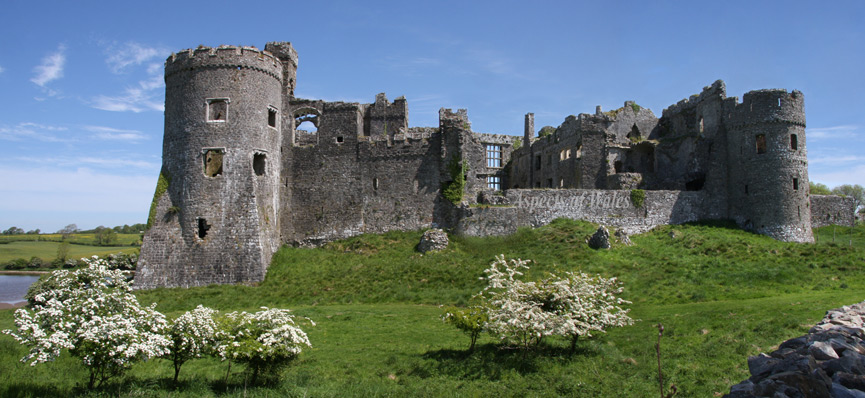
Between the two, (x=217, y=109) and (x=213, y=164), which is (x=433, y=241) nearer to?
(x=213, y=164)

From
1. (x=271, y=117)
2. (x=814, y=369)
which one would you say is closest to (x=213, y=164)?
(x=271, y=117)

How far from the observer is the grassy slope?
11.8 meters

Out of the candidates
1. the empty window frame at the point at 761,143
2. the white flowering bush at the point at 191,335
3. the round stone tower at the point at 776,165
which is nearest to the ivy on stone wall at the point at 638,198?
the round stone tower at the point at 776,165

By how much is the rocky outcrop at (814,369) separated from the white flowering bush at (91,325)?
34.6 ft

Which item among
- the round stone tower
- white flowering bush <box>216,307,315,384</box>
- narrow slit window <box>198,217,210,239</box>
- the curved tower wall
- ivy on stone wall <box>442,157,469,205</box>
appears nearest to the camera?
white flowering bush <box>216,307,315,384</box>

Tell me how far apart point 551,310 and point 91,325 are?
409 inches

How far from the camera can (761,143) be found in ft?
110

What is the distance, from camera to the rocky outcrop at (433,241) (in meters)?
30.2

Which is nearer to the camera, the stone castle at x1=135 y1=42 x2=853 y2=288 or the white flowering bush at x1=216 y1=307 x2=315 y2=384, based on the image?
the white flowering bush at x1=216 y1=307 x2=315 y2=384

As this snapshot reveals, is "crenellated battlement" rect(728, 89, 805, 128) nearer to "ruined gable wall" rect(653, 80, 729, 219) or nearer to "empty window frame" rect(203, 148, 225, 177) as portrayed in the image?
"ruined gable wall" rect(653, 80, 729, 219)

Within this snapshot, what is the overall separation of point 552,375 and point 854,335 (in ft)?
20.5

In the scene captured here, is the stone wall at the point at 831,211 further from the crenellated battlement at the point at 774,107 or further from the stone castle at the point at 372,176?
the crenellated battlement at the point at 774,107

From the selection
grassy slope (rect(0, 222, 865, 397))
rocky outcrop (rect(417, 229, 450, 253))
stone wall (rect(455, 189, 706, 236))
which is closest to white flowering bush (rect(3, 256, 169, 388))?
grassy slope (rect(0, 222, 865, 397))

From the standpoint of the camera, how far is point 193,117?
2955cm
